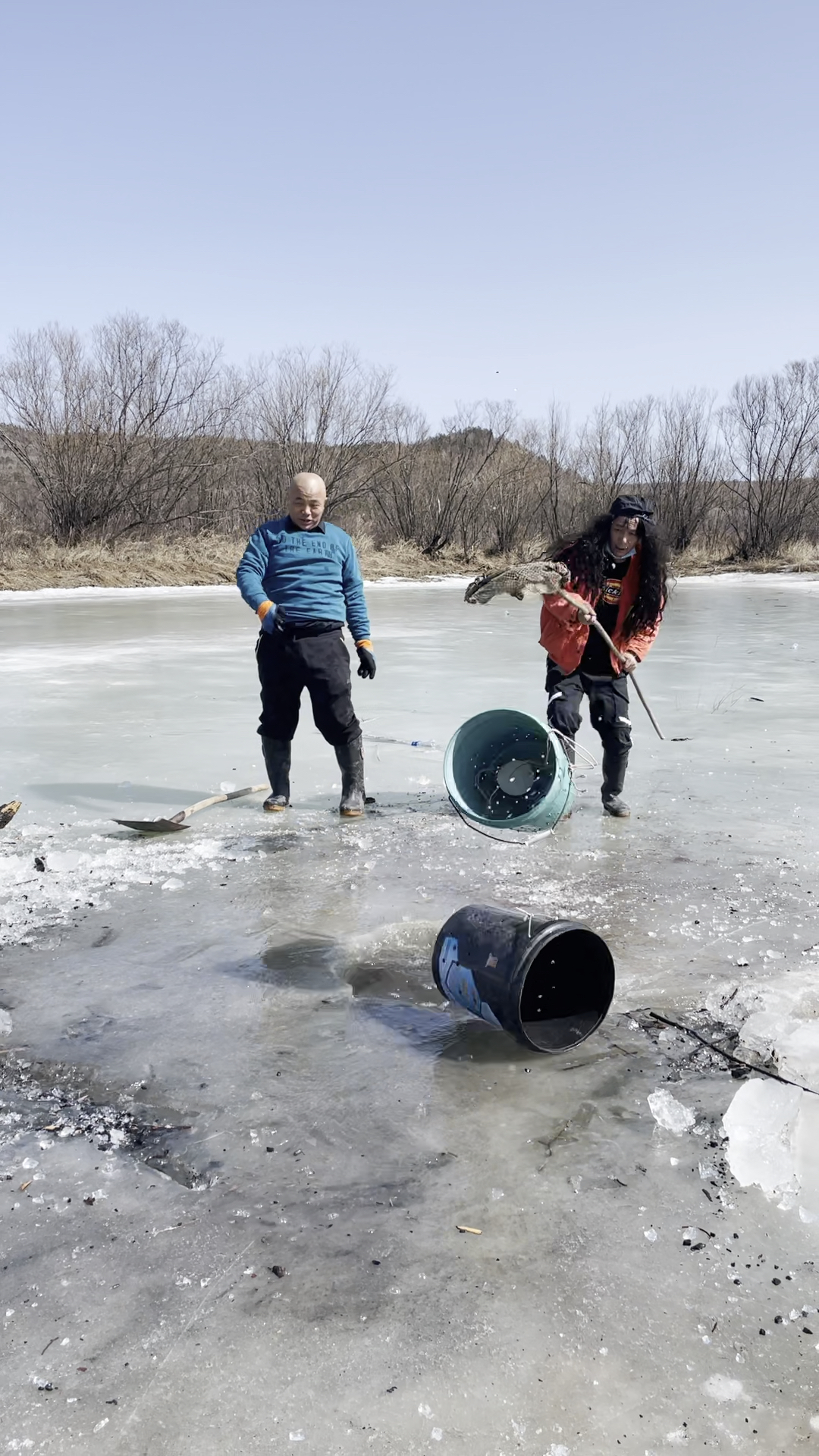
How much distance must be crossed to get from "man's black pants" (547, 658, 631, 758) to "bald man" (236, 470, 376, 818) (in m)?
0.90

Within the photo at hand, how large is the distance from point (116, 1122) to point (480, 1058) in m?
0.87

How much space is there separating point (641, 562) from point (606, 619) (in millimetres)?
300

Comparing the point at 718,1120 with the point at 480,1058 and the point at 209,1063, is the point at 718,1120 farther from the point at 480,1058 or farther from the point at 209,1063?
the point at 209,1063

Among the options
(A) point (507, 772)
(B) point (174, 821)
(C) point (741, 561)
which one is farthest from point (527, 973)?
(C) point (741, 561)

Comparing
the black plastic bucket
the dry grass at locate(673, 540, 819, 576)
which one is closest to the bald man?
the black plastic bucket

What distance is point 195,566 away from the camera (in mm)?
22844

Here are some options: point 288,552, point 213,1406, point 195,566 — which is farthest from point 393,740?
point 195,566

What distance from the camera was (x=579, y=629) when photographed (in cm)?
473

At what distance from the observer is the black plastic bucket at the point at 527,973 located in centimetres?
253

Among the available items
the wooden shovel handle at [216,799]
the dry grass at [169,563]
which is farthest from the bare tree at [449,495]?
the wooden shovel handle at [216,799]

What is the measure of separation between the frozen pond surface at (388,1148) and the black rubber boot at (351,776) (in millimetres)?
117

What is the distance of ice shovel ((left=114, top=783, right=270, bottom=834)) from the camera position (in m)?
4.52

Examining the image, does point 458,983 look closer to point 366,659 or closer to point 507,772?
point 507,772

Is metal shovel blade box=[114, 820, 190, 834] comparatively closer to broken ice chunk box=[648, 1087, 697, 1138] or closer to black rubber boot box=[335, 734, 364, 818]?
black rubber boot box=[335, 734, 364, 818]
